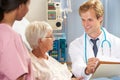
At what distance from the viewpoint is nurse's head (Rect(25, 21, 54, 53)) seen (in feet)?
5.83

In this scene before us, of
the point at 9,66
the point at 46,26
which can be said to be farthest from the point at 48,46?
the point at 9,66

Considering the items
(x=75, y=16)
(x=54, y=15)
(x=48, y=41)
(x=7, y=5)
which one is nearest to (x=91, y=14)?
(x=48, y=41)

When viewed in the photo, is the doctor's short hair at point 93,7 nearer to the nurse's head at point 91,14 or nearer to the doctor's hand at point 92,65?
the nurse's head at point 91,14

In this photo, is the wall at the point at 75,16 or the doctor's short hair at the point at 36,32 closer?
the doctor's short hair at the point at 36,32

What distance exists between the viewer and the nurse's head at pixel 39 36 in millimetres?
1777

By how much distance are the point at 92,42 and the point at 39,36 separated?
52 centimetres

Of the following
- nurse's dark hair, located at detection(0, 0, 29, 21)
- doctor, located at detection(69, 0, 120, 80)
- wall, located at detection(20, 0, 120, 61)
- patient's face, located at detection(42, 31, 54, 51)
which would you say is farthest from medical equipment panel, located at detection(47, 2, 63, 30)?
nurse's dark hair, located at detection(0, 0, 29, 21)

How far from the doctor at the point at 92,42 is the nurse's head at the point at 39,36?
33cm

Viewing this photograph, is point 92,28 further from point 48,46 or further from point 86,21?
point 48,46

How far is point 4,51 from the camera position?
0.94 metres

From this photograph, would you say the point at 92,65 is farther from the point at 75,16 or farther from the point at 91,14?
the point at 75,16

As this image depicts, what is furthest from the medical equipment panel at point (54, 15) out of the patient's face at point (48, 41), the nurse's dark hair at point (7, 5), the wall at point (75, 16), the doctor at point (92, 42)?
the nurse's dark hair at point (7, 5)

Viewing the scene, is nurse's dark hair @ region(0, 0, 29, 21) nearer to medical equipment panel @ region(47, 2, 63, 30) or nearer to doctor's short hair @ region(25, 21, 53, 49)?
doctor's short hair @ region(25, 21, 53, 49)

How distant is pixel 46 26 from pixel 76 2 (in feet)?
6.75
